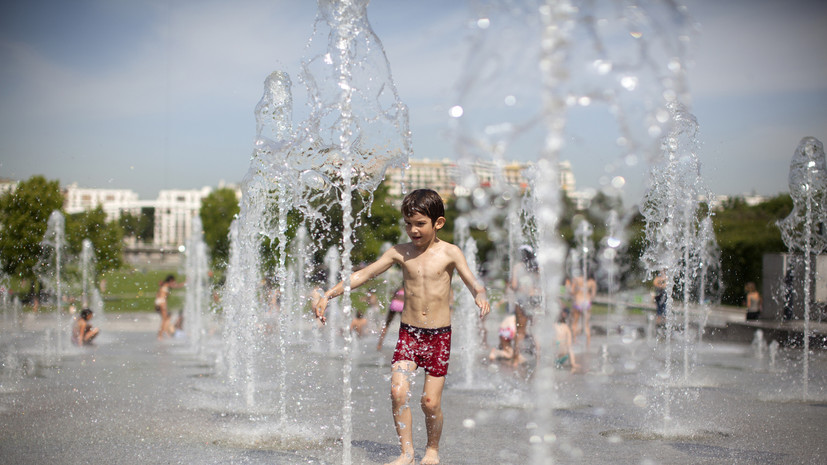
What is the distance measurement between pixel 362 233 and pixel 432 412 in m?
16.2

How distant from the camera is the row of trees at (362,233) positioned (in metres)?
14.9

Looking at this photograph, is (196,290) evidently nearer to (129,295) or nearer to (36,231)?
(36,231)

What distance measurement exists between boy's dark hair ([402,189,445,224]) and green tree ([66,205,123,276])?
69.5 feet

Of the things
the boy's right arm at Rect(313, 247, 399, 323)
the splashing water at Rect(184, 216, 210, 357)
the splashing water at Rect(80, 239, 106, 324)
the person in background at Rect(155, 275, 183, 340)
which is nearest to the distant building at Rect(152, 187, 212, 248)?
the splashing water at Rect(80, 239, 106, 324)

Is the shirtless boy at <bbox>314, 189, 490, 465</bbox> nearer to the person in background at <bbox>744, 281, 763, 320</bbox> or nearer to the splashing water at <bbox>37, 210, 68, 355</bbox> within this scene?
the splashing water at <bbox>37, 210, 68, 355</bbox>

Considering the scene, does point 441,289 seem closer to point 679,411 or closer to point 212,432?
point 212,432

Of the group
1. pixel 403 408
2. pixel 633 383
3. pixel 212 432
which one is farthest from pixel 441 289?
pixel 633 383

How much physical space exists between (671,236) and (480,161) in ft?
21.2

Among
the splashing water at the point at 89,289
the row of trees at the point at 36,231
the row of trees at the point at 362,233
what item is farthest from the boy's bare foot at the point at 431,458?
the splashing water at the point at 89,289

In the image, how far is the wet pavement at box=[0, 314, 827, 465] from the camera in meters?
4.29

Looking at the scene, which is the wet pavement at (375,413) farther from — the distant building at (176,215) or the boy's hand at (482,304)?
the distant building at (176,215)

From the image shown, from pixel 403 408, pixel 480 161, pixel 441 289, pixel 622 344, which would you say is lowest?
pixel 622 344

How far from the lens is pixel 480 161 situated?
A: 11.8 ft

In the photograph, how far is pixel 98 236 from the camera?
25.3 metres
